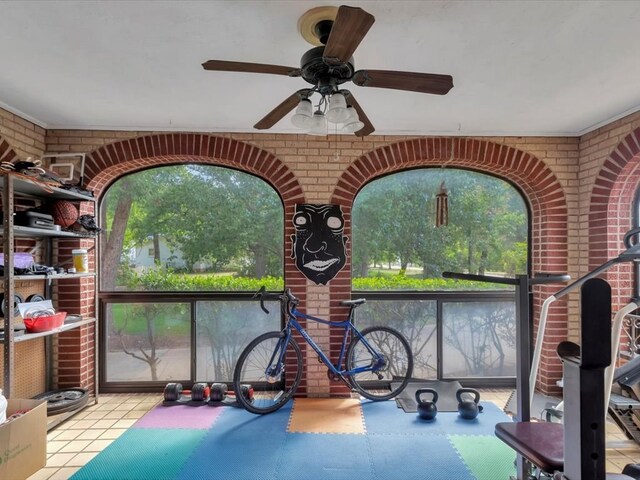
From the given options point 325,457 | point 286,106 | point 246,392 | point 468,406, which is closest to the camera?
point 286,106

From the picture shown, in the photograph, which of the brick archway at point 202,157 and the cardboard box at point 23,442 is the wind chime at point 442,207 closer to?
the brick archway at point 202,157

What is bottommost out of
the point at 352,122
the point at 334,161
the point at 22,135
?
the point at 352,122

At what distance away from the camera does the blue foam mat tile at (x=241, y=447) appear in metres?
2.10

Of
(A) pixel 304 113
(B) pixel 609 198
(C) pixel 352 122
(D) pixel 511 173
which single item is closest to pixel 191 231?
(A) pixel 304 113

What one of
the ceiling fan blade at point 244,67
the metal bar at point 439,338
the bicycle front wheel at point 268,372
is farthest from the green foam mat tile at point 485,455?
the ceiling fan blade at point 244,67

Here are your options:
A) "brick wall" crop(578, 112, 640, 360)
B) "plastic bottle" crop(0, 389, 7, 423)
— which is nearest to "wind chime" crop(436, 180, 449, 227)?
"brick wall" crop(578, 112, 640, 360)

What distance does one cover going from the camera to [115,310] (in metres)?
3.34

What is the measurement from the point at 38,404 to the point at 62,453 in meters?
0.40

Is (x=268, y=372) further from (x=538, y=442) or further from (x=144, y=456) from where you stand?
(x=538, y=442)

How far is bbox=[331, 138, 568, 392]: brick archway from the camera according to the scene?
124 inches

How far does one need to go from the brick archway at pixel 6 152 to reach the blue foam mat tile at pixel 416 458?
3.46m

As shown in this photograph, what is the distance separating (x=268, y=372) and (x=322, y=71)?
2.34 metres

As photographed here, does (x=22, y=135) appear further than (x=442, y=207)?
No

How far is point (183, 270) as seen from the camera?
3395 millimetres
